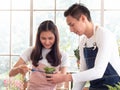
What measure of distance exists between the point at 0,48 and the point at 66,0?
4.20 feet

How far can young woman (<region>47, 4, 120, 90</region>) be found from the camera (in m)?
1.98

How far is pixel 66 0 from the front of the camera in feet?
16.1

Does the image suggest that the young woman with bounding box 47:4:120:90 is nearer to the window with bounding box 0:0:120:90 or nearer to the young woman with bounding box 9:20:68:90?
the young woman with bounding box 9:20:68:90

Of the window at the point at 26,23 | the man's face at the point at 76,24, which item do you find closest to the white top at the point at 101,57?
the man's face at the point at 76,24

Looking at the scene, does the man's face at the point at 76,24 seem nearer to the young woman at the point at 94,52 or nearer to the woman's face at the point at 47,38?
the young woman at the point at 94,52

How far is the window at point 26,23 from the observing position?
4.91 meters

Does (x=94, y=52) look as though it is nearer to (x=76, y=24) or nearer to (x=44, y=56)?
(x=76, y=24)

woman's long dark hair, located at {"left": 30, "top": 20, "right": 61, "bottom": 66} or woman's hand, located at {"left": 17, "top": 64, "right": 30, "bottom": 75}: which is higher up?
woman's long dark hair, located at {"left": 30, "top": 20, "right": 61, "bottom": 66}

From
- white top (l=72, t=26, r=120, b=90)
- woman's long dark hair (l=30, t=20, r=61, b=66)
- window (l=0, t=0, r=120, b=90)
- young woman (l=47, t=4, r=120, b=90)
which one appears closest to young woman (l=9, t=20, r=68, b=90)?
woman's long dark hair (l=30, t=20, r=61, b=66)

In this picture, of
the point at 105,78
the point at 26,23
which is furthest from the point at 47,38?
the point at 26,23

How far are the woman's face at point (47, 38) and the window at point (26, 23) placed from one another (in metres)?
2.26

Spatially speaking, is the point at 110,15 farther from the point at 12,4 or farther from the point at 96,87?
the point at 96,87

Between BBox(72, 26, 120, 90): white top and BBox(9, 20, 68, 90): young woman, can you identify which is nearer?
BBox(72, 26, 120, 90): white top

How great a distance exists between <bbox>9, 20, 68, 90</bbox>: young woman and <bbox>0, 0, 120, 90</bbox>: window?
2.22 meters
